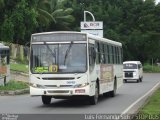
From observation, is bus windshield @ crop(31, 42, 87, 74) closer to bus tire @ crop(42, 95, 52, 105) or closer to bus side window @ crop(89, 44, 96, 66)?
bus side window @ crop(89, 44, 96, 66)

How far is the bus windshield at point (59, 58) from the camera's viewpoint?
19766mm

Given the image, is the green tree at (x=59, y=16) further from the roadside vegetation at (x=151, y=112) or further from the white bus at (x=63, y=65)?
the roadside vegetation at (x=151, y=112)

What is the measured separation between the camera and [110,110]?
1842 cm

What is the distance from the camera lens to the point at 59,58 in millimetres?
19906

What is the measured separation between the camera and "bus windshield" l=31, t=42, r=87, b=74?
1977 centimetres

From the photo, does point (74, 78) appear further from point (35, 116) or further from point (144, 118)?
point (144, 118)

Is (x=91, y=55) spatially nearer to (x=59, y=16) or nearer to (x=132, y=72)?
(x=132, y=72)

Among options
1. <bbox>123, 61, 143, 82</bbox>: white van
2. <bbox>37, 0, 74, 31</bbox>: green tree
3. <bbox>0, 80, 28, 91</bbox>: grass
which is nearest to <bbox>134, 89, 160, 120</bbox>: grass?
<bbox>0, 80, 28, 91</bbox>: grass

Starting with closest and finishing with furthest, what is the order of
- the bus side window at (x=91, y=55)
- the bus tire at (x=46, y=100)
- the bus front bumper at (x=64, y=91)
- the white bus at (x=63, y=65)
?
the bus front bumper at (x=64, y=91), the white bus at (x=63, y=65), the bus side window at (x=91, y=55), the bus tire at (x=46, y=100)

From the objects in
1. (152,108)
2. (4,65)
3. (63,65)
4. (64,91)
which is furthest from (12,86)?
(152,108)

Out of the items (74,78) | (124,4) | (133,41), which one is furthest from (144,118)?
(124,4)

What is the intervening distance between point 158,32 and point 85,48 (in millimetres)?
57035

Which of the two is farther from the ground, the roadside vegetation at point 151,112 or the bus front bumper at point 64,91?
the bus front bumper at point 64,91

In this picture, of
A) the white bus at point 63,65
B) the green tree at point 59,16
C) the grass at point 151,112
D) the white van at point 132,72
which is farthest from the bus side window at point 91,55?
the green tree at point 59,16
